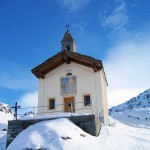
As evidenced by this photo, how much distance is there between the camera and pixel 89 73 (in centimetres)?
2506

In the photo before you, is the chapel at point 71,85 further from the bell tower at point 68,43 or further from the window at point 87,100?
the bell tower at point 68,43

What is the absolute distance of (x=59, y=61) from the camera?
1029 inches

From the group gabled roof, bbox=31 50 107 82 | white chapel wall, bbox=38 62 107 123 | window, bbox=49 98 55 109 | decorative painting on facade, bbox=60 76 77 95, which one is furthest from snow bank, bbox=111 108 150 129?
window, bbox=49 98 55 109

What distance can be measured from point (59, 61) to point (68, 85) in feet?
8.79

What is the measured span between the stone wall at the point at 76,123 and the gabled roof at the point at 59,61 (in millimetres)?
7151

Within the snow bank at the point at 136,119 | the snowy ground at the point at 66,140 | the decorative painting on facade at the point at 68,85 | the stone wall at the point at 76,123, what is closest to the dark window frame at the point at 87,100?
the decorative painting on facade at the point at 68,85

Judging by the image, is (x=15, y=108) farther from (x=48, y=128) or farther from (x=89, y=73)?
(x=89, y=73)

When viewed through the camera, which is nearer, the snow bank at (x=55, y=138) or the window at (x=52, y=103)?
the snow bank at (x=55, y=138)

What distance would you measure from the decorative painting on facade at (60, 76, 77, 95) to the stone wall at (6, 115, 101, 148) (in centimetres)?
598

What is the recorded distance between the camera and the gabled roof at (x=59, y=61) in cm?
2499

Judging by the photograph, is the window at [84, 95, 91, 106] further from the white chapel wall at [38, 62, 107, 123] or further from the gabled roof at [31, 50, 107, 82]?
the gabled roof at [31, 50, 107, 82]

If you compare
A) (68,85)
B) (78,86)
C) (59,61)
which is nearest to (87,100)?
(78,86)

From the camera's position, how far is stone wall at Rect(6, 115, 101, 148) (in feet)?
60.2

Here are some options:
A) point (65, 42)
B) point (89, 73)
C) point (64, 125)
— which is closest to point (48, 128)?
point (64, 125)
